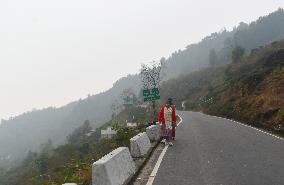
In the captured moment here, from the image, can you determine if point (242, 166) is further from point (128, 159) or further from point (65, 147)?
point (65, 147)

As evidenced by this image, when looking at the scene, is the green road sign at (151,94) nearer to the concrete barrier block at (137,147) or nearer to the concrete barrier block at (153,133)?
the concrete barrier block at (153,133)

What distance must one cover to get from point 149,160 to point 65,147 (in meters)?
89.4

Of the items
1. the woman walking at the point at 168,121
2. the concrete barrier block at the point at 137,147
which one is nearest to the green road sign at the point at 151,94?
the woman walking at the point at 168,121

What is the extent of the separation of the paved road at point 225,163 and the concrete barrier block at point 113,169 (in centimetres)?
74

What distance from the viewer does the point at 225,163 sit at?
41.0 feet

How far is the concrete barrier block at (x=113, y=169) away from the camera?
817 cm

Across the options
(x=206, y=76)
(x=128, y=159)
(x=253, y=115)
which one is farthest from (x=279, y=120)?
(x=206, y=76)

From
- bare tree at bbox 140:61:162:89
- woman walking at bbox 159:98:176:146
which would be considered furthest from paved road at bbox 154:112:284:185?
bare tree at bbox 140:61:162:89

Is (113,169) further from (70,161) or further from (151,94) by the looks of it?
(70,161)

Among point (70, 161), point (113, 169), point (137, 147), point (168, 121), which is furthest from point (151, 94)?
point (70, 161)

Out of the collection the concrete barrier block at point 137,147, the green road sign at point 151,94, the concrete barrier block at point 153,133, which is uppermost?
the green road sign at point 151,94

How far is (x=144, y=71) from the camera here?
60.6 m

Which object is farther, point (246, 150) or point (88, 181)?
point (246, 150)

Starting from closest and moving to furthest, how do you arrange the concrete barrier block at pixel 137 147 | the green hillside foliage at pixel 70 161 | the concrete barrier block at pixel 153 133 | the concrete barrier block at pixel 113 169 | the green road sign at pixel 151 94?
the concrete barrier block at pixel 113 169 < the concrete barrier block at pixel 137 147 < the green hillside foliage at pixel 70 161 < the concrete barrier block at pixel 153 133 < the green road sign at pixel 151 94
